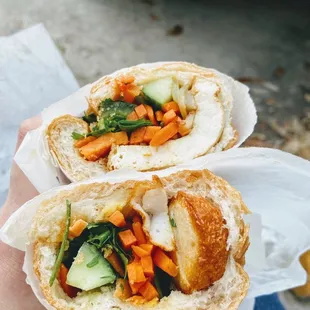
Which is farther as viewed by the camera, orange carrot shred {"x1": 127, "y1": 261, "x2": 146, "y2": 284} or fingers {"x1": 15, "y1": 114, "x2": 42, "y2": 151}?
fingers {"x1": 15, "y1": 114, "x2": 42, "y2": 151}

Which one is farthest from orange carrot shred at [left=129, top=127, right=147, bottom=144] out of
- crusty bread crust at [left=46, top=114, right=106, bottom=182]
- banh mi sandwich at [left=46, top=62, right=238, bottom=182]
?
crusty bread crust at [left=46, top=114, right=106, bottom=182]

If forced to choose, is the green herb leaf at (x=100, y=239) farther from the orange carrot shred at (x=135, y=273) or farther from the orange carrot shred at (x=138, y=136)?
the orange carrot shred at (x=138, y=136)

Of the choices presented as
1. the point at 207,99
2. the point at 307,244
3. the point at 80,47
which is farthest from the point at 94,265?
the point at 80,47

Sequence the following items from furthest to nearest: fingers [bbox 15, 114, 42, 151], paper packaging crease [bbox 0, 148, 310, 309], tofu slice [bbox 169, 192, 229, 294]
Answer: fingers [bbox 15, 114, 42, 151]
paper packaging crease [bbox 0, 148, 310, 309]
tofu slice [bbox 169, 192, 229, 294]

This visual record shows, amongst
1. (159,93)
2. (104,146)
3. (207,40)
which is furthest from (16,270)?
(207,40)

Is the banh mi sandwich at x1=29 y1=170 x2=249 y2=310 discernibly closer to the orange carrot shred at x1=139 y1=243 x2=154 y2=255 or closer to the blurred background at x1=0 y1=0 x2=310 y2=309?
the orange carrot shred at x1=139 y1=243 x2=154 y2=255

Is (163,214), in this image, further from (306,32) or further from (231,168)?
(306,32)

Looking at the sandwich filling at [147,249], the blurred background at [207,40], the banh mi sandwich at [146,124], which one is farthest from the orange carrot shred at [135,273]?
the blurred background at [207,40]
